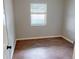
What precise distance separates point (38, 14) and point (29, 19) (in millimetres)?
494

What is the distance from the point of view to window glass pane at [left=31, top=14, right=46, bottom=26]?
582 cm

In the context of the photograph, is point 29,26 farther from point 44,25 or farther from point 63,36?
point 63,36

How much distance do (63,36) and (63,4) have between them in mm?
1565

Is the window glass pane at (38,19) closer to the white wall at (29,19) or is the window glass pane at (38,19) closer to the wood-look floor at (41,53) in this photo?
the white wall at (29,19)

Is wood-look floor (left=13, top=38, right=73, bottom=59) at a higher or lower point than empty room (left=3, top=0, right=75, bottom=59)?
lower

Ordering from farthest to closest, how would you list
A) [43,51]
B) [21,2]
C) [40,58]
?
[21,2], [43,51], [40,58]

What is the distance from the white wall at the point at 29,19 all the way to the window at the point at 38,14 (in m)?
0.18

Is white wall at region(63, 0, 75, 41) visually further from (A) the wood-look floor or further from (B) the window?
(A) the wood-look floor

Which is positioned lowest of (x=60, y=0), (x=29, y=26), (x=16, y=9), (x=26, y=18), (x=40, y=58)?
(x=40, y=58)

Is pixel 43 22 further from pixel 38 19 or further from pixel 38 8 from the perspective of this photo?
pixel 38 8

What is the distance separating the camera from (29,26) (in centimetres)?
581

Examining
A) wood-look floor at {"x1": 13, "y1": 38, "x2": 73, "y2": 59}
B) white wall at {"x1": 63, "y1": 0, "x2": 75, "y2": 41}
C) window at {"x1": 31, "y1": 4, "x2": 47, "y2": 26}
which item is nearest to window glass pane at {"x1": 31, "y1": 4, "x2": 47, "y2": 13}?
window at {"x1": 31, "y1": 4, "x2": 47, "y2": 26}

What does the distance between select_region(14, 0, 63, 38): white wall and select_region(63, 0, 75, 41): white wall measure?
37 centimetres

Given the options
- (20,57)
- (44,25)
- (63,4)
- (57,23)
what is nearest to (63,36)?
(57,23)
